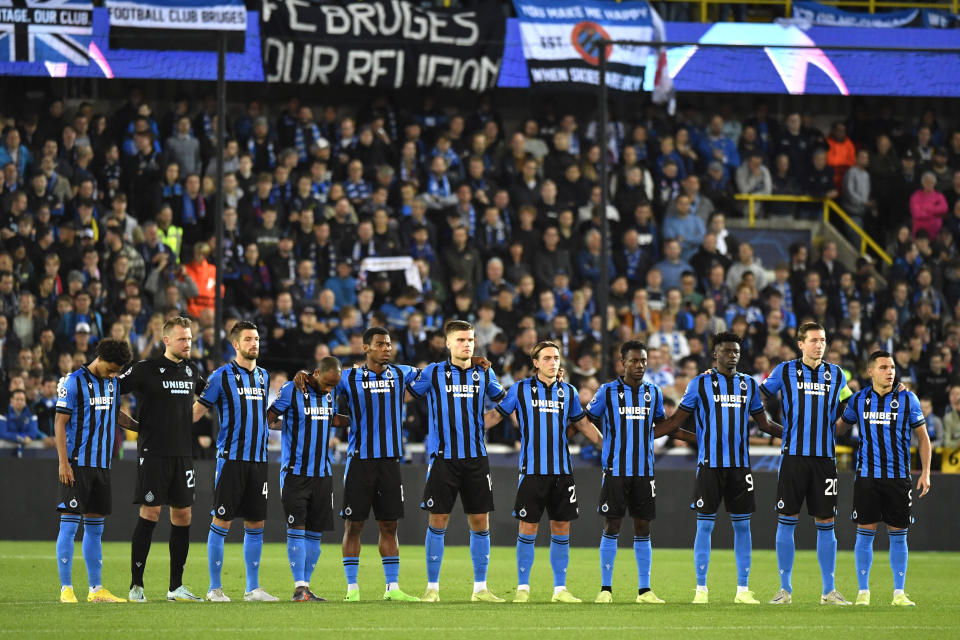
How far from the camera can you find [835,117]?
2430 centimetres

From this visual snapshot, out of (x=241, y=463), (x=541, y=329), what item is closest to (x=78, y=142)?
(x=541, y=329)

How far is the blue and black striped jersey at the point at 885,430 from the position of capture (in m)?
11.1

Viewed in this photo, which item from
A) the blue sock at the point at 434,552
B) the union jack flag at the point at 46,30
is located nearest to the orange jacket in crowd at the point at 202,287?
the union jack flag at the point at 46,30

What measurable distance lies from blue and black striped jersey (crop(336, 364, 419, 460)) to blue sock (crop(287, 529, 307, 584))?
69 cm

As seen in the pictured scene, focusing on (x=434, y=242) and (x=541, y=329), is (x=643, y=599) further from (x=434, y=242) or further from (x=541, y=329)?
(x=434, y=242)

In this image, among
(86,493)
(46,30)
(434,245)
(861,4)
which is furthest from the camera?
(861,4)

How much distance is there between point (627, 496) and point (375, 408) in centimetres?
189

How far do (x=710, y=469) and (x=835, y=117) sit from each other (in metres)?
14.4

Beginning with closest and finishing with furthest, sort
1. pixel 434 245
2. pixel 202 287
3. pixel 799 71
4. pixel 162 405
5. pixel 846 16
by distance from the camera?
pixel 162 405
pixel 202 287
pixel 799 71
pixel 434 245
pixel 846 16

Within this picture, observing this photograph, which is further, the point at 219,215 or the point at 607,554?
the point at 219,215

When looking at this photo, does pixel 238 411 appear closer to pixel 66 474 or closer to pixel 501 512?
pixel 66 474

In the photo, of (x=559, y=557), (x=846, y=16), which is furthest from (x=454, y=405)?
(x=846, y=16)

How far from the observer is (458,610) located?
10156 mm

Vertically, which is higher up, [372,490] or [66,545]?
[372,490]
